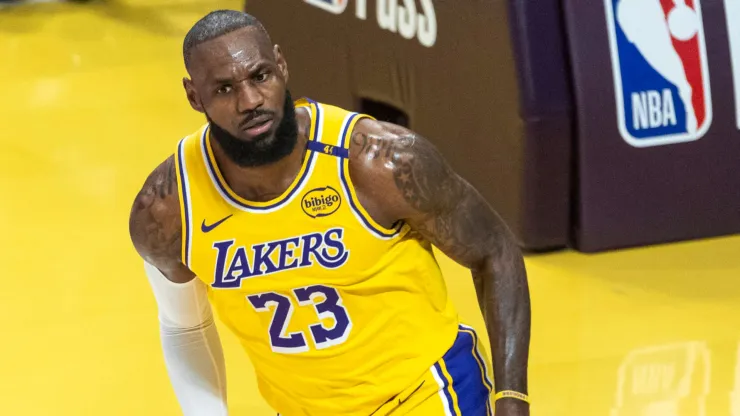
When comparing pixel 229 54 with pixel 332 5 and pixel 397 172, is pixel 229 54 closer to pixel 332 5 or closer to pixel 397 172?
pixel 397 172

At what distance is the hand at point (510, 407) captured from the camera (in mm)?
2385

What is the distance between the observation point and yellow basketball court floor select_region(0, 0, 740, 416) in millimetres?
3670

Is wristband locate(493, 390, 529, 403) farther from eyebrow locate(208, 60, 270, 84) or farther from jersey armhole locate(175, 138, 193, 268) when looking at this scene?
eyebrow locate(208, 60, 270, 84)

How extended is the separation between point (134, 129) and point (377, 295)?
4411mm

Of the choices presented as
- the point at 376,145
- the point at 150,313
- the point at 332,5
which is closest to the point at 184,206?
the point at 376,145

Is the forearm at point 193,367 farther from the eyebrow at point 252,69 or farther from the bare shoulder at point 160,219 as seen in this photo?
the eyebrow at point 252,69

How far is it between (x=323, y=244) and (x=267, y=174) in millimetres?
186

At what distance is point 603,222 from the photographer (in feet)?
14.6

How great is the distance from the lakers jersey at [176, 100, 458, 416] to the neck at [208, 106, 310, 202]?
0.05 feet

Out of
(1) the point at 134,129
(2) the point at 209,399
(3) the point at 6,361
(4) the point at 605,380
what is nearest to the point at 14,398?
(3) the point at 6,361

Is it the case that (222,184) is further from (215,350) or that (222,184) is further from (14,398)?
(14,398)

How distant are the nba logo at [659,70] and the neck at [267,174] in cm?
221

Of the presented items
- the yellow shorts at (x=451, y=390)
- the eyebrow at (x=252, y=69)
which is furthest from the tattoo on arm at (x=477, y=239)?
the eyebrow at (x=252, y=69)

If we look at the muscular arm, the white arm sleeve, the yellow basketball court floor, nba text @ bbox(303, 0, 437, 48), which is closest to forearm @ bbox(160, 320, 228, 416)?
the white arm sleeve
